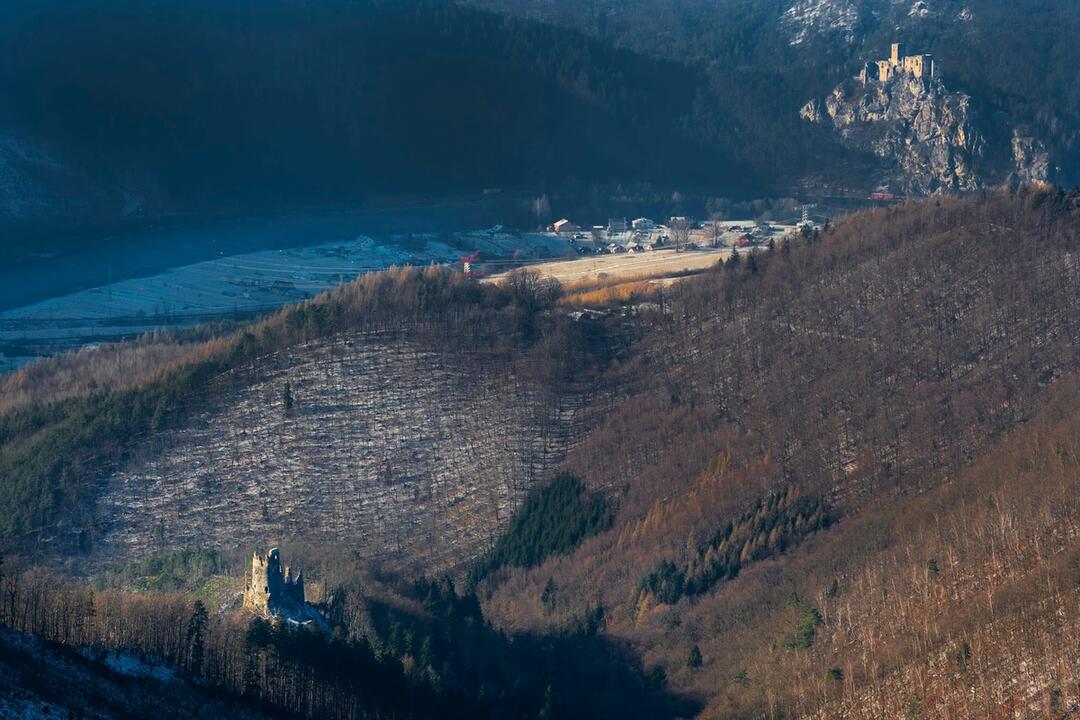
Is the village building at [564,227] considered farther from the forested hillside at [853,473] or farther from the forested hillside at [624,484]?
the forested hillside at [853,473]

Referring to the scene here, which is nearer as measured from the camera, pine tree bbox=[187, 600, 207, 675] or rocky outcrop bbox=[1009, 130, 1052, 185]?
pine tree bbox=[187, 600, 207, 675]

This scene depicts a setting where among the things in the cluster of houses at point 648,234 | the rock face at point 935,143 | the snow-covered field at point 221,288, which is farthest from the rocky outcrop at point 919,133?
the snow-covered field at point 221,288

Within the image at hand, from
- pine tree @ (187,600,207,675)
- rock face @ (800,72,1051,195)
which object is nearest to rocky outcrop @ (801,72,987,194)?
rock face @ (800,72,1051,195)

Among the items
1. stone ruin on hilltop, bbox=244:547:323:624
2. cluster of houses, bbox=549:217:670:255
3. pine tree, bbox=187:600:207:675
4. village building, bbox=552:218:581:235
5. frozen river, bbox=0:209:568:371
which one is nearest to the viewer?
pine tree, bbox=187:600:207:675

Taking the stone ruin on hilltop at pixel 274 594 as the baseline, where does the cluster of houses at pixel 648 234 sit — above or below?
above

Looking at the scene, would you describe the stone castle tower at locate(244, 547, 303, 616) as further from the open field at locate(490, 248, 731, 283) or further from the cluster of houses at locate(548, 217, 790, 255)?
the cluster of houses at locate(548, 217, 790, 255)
